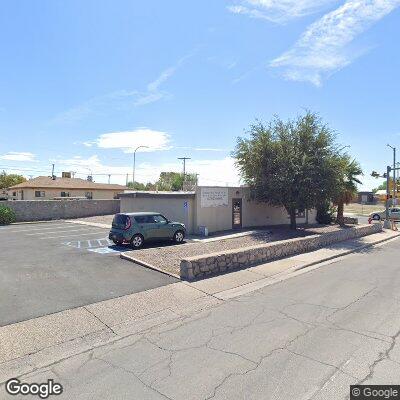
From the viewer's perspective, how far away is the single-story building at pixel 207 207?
20.7 meters

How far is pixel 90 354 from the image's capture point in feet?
18.9

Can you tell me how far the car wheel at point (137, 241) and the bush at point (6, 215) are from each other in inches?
616

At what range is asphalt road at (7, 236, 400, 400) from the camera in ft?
15.2

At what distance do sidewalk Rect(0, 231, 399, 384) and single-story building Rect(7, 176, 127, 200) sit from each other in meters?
40.4

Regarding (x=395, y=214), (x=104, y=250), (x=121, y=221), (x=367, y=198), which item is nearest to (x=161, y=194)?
(x=121, y=221)

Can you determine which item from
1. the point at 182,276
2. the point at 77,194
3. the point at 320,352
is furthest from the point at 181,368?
the point at 77,194

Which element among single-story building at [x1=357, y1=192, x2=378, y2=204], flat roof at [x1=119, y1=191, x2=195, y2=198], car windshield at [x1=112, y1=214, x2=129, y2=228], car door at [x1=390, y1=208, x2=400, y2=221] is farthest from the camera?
single-story building at [x1=357, y1=192, x2=378, y2=204]

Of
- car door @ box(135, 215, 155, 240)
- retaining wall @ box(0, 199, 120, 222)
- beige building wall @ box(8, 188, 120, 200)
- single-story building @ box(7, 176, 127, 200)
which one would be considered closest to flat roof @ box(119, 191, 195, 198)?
car door @ box(135, 215, 155, 240)

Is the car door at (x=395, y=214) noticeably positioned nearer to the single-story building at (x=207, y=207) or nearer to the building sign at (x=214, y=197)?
the single-story building at (x=207, y=207)

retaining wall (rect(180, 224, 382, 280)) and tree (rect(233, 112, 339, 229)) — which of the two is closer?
retaining wall (rect(180, 224, 382, 280))

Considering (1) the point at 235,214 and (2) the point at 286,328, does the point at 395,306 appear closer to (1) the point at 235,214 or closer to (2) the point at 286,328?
(2) the point at 286,328

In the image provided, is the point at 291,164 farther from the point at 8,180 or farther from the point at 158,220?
the point at 8,180

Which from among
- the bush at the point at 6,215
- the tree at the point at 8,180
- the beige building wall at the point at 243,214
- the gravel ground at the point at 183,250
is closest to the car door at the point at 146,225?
the gravel ground at the point at 183,250

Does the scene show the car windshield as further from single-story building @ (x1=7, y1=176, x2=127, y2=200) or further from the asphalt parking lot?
single-story building @ (x1=7, y1=176, x2=127, y2=200)
